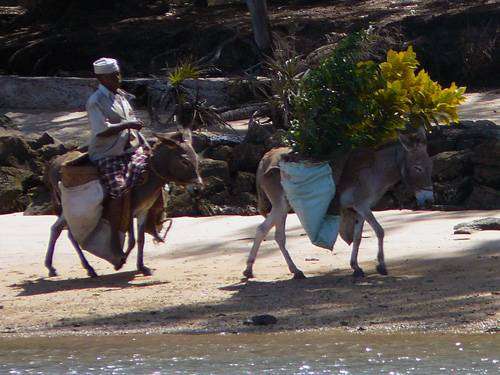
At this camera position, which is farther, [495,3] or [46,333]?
[495,3]

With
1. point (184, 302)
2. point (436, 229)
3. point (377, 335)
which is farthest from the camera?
point (436, 229)

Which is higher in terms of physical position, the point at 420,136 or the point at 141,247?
the point at 420,136

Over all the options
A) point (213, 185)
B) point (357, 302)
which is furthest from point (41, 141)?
point (357, 302)

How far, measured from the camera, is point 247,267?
1189 centimetres

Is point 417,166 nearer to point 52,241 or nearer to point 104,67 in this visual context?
point 104,67

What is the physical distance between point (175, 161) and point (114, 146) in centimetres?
63

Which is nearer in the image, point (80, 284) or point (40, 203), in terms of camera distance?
point (80, 284)

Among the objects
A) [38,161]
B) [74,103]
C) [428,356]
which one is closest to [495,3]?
[74,103]

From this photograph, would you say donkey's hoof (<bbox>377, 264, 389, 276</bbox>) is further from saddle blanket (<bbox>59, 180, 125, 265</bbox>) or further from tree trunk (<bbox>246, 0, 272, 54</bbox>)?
tree trunk (<bbox>246, 0, 272, 54</bbox>)

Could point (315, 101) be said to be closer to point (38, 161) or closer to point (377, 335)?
point (377, 335)

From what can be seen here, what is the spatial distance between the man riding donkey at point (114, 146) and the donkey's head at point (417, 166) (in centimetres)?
265

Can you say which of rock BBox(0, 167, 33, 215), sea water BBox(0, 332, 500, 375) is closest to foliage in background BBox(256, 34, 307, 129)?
rock BBox(0, 167, 33, 215)

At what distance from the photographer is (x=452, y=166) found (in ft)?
54.2

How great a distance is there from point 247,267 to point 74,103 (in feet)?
38.2
